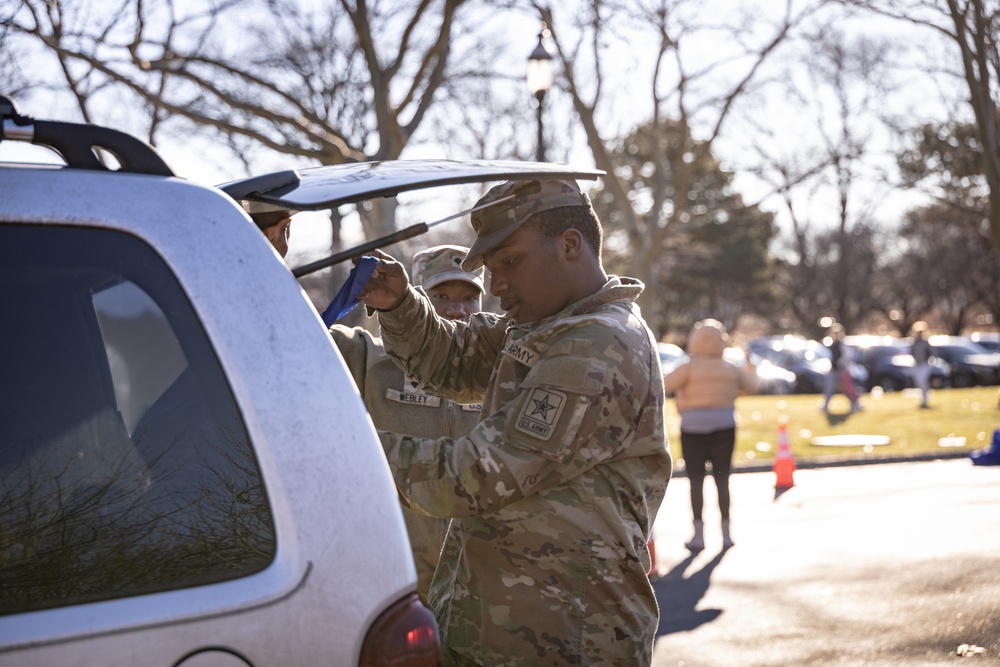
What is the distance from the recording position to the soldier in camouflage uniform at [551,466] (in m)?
2.33

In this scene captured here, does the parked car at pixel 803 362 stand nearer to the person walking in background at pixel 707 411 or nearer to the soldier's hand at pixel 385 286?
the person walking in background at pixel 707 411

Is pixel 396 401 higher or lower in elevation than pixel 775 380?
higher

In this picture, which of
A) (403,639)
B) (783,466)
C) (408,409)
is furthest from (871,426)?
(403,639)

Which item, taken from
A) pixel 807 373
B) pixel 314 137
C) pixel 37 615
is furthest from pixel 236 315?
pixel 807 373

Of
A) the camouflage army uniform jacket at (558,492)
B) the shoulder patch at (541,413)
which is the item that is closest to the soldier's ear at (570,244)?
the camouflage army uniform jacket at (558,492)

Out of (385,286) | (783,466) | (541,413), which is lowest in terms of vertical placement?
(783,466)

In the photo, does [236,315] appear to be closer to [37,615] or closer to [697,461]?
[37,615]

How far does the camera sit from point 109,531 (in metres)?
1.77

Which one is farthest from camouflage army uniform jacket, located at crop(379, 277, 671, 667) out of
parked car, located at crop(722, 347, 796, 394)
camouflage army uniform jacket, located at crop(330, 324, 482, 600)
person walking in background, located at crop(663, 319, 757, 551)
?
parked car, located at crop(722, 347, 796, 394)

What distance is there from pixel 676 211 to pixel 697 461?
7.89m

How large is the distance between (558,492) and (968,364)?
116 feet

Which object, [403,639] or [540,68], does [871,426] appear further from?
[403,639]

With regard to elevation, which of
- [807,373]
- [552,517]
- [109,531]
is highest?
[109,531]

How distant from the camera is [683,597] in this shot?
7.62 meters
